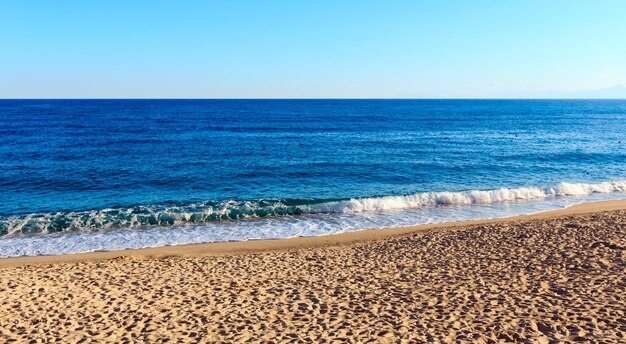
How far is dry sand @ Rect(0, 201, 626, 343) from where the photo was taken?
888 centimetres

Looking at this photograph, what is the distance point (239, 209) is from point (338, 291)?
11.7m

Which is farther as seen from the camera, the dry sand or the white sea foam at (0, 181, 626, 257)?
the white sea foam at (0, 181, 626, 257)

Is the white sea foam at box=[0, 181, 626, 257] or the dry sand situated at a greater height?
the dry sand

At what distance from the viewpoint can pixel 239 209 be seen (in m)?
22.0

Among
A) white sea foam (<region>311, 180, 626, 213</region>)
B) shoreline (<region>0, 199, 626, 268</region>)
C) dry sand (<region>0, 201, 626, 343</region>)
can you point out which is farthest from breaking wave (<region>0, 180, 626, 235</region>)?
dry sand (<region>0, 201, 626, 343</region>)

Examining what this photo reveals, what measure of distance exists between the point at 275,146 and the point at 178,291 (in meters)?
33.5

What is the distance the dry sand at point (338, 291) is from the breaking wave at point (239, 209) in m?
4.32

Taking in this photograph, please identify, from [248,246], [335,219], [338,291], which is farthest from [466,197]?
[338,291]

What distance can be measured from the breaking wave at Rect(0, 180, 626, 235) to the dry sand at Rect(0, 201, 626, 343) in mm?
4318

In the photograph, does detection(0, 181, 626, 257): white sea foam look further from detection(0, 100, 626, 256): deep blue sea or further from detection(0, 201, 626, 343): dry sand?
detection(0, 201, 626, 343): dry sand

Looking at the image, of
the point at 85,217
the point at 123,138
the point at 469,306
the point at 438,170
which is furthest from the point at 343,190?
the point at 123,138

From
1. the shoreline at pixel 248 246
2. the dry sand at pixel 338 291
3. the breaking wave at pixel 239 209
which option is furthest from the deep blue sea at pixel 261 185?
the dry sand at pixel 338 291

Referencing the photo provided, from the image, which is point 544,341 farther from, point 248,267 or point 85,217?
point 85,217

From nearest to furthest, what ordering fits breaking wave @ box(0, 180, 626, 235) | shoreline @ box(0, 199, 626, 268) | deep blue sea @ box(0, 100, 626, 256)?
shoreline @ box(0, 199, 626, 268) < deep blue sea @ box(0, 100, 626, 256) < breaking wave @ box(0, 180, 626, 235)
